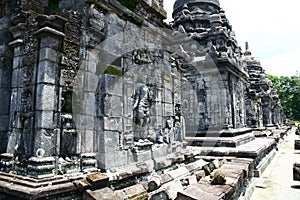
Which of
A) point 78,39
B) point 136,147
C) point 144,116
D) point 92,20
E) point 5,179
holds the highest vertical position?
point 92,20

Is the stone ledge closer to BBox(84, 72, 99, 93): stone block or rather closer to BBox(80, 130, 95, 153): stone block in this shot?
→ BBox(80, 130, 95, 153): stone block

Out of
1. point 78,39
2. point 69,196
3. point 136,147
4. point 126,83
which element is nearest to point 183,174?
point 136,147

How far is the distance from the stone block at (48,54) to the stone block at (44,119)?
910 mm

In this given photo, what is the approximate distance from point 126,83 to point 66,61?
1500mm

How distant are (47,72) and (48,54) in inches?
12.2

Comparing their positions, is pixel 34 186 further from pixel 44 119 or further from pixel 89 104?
pixel 89 104

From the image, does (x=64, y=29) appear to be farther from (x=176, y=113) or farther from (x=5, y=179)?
(x=176, y=113)

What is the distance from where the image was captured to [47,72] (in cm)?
391

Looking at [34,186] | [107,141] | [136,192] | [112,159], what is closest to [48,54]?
[107,141]

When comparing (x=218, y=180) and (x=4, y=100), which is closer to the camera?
(x=4, y=100)

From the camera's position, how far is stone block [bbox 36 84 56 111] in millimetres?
3829

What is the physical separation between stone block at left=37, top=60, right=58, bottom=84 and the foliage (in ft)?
228

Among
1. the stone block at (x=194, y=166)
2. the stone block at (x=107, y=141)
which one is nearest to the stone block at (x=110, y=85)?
the stone block at (x=107, y=141)

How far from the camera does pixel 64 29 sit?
423 cm
